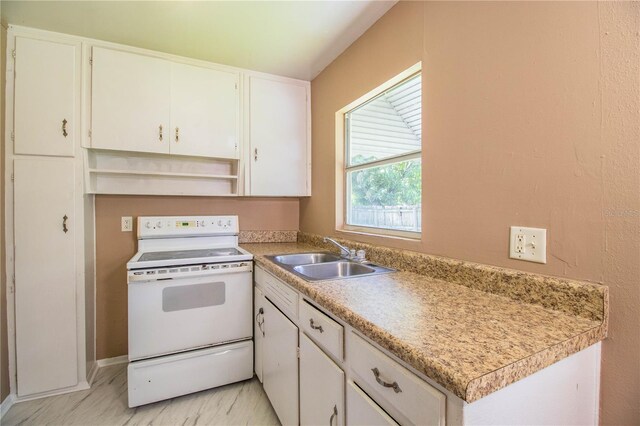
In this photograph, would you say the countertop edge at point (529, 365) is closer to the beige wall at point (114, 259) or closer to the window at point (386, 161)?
the window at point (386, 161)

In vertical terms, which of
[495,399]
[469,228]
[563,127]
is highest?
[563,127]

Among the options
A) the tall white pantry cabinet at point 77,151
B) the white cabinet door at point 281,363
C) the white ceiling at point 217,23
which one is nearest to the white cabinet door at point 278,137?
the tall white pantry cabinet at point 77,151

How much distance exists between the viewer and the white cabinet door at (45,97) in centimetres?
178

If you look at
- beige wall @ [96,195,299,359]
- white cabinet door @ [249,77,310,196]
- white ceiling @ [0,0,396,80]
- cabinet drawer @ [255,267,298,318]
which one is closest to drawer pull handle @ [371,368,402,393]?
cabinet drawer @ [255,267,298,318]

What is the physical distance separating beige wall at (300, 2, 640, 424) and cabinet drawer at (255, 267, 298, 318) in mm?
662

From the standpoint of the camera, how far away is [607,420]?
824mm

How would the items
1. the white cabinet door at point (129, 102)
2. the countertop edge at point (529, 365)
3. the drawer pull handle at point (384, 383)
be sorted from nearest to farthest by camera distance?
the countertop edge at point (529, 365), the drawer pull handle at point (384, 383), the white cabinet door at point (129, 102)

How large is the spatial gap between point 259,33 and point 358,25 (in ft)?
2.09

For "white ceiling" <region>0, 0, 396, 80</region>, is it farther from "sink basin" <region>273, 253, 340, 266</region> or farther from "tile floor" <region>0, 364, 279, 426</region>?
"tile floor" <region>0, 364, 279, 426</region>

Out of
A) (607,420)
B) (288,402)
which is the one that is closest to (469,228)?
(607,420)

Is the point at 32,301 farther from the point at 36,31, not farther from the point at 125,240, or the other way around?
the point at 36,31

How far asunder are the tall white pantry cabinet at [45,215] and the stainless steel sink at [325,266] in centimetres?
133

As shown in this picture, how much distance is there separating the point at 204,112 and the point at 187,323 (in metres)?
1.54

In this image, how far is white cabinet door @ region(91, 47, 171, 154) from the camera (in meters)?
1.95
